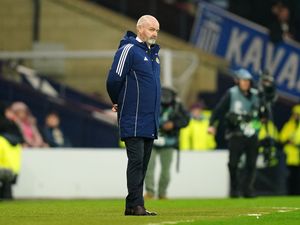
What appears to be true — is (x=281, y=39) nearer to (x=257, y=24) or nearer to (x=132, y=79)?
(x=257, y=24)

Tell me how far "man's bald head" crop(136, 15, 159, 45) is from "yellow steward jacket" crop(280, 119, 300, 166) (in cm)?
1231

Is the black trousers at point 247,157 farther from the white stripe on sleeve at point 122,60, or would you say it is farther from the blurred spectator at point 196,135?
the white stripe on sleeve at point 122,60

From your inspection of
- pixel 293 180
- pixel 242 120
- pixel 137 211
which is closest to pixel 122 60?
pixel 137 211

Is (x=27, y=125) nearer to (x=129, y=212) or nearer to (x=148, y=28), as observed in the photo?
(x=129, y=212)

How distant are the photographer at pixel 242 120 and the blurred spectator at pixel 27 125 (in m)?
4.84

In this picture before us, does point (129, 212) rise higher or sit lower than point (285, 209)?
lower

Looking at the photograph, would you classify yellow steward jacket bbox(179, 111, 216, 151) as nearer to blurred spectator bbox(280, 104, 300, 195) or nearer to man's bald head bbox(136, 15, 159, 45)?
blurred spectator bbox(280, 104, 300, 195)

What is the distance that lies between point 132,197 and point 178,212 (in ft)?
3.79

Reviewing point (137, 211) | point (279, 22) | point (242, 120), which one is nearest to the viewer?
point (137, 211)

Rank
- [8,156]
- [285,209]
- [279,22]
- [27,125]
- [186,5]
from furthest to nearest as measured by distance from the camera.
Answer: [186,5] → [279,22] → [27,125] → [8,156] → [285,209]

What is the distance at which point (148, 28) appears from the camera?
13.6 meters

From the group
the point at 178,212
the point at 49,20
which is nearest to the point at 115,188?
the point at 49,20

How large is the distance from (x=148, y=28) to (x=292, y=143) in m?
12.5

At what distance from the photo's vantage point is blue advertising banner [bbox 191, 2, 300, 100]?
28266 mm
